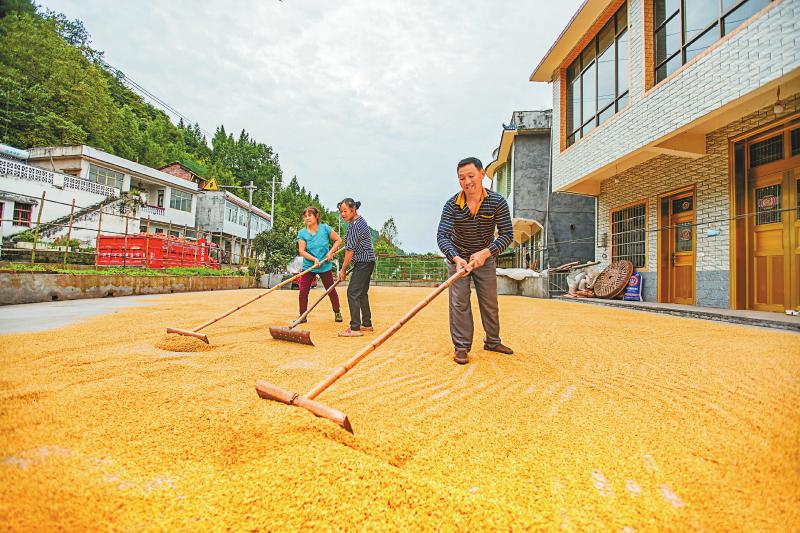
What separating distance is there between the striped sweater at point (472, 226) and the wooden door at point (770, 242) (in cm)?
495

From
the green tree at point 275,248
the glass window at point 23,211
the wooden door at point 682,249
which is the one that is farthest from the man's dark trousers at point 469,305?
the glass window at point 23,211

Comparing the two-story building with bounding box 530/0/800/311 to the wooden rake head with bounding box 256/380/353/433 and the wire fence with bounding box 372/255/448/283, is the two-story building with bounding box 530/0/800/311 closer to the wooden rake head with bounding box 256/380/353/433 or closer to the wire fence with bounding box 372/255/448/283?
the wooden rake head with bounding box 256/380/353/433

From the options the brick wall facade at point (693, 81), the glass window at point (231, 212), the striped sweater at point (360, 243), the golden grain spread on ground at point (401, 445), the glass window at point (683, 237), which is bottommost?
the golden grain spread on ground at point (401, 445)

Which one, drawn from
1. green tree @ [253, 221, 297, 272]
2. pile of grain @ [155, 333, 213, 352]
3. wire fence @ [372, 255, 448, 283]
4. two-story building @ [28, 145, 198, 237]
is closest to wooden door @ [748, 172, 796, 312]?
pile of grain @ [155, 333, 213, 352]

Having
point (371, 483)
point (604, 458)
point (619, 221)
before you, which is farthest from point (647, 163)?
point (371, 483)

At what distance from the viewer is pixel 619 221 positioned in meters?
9.53

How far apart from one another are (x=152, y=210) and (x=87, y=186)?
4610 millimetres

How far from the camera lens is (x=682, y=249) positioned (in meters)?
7.54

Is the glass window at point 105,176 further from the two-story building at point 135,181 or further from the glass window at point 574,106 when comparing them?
the glass window at point 574,106

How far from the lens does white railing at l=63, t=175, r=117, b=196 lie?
19.9 m

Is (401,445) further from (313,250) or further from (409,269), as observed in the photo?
(409,269)

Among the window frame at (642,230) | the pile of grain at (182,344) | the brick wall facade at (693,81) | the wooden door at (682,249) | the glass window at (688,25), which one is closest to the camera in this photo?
the pile of grain at (182,344)

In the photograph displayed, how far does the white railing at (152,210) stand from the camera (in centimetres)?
2422

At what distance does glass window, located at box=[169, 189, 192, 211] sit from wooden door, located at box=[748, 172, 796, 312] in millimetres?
31268
